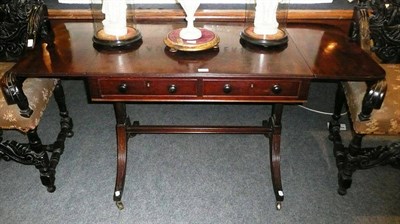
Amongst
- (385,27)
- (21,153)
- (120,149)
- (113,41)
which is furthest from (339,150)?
(21,153)

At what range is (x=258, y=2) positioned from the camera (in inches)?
61.3

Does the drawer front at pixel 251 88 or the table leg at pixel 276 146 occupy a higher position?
the drawer front at pixel 251 88

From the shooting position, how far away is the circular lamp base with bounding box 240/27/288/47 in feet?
5.03

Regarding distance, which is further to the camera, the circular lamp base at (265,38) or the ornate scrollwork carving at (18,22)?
the ornate scrollwork carving at (18,22)

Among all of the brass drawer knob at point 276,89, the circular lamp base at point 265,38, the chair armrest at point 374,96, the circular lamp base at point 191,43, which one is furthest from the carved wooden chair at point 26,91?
the chair armrest at point 374,96

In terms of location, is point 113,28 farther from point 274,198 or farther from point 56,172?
point 274,198

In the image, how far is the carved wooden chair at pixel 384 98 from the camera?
60.5 inches

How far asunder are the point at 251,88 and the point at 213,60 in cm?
Result: 21

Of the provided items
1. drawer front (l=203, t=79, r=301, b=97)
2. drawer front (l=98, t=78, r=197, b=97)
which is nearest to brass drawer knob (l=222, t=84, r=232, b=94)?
drawer front (l=203, t=79, r=301, b=97)

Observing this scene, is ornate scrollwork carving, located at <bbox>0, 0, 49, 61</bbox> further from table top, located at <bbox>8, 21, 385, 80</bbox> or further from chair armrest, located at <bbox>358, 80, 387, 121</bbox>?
chair armrest, located at <bbox>358, 80, 387, 121</bbox>

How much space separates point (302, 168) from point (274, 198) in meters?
0.33

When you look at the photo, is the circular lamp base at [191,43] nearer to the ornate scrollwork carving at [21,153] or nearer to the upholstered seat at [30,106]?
the upholstered seat at [30,106]

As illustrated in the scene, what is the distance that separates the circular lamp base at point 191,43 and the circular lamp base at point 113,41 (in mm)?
170

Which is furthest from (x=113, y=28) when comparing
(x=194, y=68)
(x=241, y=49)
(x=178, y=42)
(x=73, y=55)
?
(x=241, y=49)
